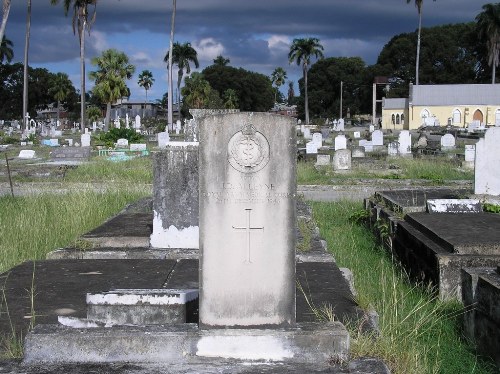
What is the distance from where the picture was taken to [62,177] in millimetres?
20078

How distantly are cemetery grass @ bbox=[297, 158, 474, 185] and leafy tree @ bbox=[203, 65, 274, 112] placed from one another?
7773cm

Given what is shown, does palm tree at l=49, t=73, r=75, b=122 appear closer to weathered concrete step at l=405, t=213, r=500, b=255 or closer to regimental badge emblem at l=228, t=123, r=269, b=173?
weathered concrete step at l=405, t=213, r=500, b=255

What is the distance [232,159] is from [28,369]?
66.0 inches

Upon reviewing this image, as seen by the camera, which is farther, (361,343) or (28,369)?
(361,343)

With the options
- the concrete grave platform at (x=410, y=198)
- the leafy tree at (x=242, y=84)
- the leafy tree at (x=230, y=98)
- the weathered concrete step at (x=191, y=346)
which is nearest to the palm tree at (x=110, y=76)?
the leafy tree at (x=230, y=98)

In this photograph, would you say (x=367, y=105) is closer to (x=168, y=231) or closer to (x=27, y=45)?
(x=27, y=45)

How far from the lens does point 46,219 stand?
10.8m

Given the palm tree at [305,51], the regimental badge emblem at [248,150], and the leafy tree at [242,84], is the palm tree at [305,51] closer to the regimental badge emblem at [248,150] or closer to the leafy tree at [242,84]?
the leafy tree at [242,84]

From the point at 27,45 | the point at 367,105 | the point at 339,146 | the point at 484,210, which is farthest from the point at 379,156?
the point at 367,105

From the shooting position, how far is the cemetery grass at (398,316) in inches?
166

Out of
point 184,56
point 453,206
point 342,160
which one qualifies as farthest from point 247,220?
point 184,56

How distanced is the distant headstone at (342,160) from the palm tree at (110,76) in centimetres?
3811

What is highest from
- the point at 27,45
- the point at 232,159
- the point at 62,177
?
the point at 27,45

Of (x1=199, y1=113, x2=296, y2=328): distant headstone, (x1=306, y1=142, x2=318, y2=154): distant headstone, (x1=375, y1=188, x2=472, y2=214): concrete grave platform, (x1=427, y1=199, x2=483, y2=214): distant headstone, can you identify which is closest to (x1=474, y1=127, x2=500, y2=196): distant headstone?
(x1=375, y1=188, x2=472, y2=214): concrete grave platform
